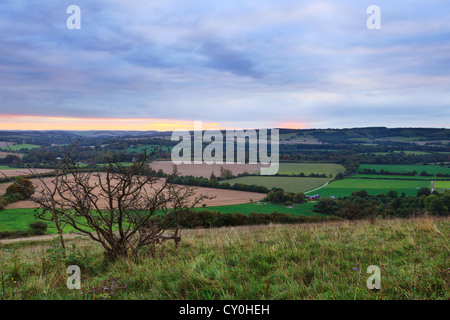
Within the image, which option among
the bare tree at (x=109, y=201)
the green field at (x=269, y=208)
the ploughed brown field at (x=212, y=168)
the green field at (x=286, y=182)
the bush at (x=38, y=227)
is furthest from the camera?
the ploughed brown field at (x=212, y=168)

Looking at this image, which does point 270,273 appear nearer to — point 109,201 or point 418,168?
point 109,201

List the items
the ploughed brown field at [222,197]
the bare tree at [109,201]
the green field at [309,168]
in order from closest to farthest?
the bare tree at [109,201] < the ploughed brown field at [222,197] < the green field at [309,168]

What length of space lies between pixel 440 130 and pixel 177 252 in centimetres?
15834

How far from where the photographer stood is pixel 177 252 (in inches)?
265

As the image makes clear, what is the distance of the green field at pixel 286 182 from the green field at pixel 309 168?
271 inches

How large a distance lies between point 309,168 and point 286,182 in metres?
20.0

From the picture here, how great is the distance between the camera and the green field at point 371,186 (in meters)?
50.7

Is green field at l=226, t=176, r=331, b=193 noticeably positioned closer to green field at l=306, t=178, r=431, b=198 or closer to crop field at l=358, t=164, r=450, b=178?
green field at l=306, t=178, r=431, b=198

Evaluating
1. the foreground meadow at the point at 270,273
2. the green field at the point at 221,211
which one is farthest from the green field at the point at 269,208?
the foreground meadow at the point at 270,273

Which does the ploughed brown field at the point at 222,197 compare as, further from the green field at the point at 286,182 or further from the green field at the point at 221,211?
the green field at the point at 286,182

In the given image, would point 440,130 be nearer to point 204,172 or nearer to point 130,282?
point 204,172

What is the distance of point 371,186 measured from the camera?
5622 centimetres

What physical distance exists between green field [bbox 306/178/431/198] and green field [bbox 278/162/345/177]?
34.9ft
